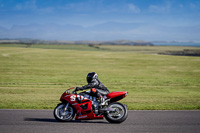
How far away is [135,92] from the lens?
16938 millimetres

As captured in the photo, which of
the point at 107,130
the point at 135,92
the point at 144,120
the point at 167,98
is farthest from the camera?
the point at 135,92

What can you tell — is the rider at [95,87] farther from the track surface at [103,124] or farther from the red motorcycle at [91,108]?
the track surface at [103,124]

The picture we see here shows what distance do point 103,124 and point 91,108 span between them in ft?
2.00

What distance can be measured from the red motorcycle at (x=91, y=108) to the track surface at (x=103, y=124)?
215 millimetres

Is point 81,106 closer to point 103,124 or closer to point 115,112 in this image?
point 103,124

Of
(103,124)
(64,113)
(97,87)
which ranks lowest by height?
(103,124)

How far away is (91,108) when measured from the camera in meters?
8.20

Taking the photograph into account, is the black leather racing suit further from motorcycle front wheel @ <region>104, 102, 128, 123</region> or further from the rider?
motorcycle front wheel @ <region>104, 102, 128, 123</region>

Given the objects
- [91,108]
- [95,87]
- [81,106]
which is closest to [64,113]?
[81,106]

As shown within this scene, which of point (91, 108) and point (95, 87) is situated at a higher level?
point (95, 87)

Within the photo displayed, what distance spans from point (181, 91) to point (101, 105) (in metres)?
10.8

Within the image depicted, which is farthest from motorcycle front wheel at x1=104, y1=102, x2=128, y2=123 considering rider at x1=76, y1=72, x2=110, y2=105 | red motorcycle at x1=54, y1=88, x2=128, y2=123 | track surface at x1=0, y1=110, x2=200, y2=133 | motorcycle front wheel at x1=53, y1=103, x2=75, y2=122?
motorcycle front wheel at x1=53, y1=103, x2=75, y2=122

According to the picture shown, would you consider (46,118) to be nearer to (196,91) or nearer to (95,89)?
(95,89)

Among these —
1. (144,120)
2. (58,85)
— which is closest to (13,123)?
(144,120)
